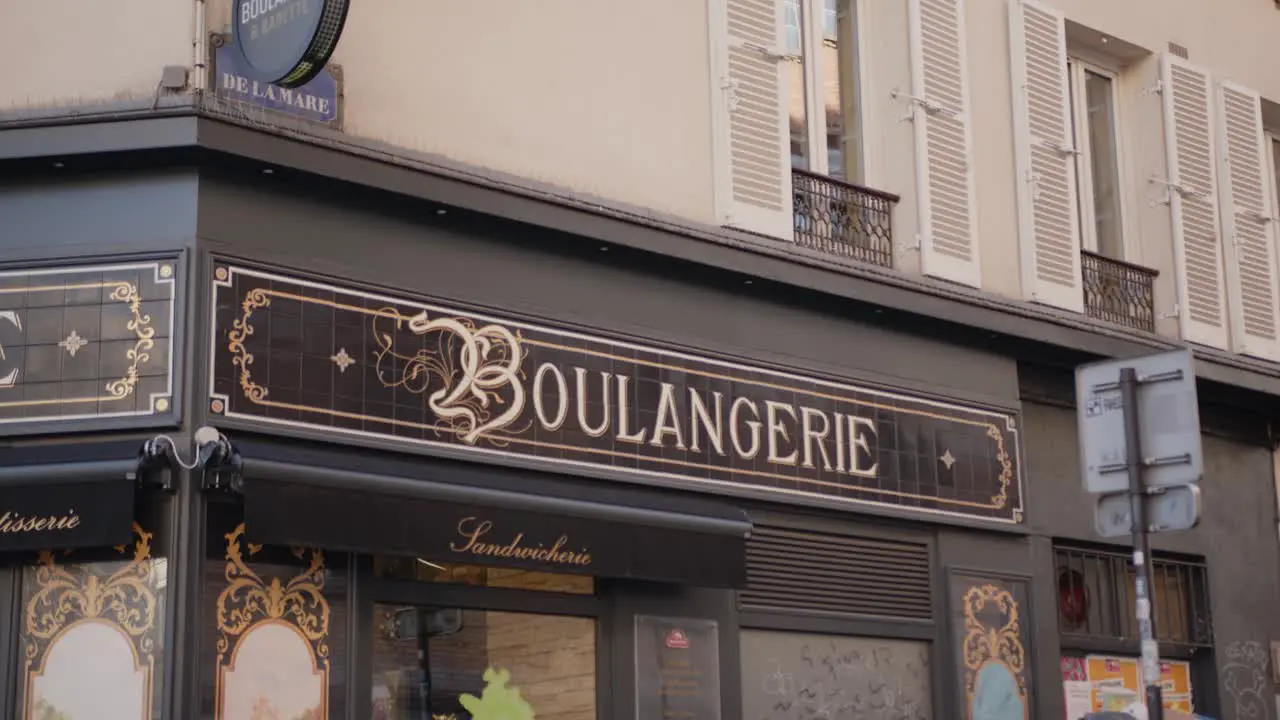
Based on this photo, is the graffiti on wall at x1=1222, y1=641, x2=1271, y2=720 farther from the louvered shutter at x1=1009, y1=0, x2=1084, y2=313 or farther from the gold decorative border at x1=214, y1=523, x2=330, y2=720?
the gold decorative border at x1=214, y1=523, x2=330, y2=720

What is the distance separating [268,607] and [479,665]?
5.13 feet

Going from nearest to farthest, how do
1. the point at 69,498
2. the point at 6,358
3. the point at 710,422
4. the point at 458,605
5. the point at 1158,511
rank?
the point at 1158,511 < the point at 69,498 < the point at 6,358 < the point at 458,605 < the point at 710,422

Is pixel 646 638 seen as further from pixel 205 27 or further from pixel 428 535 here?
pixel 205 27

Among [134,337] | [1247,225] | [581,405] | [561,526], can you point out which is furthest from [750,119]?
[1247,225]

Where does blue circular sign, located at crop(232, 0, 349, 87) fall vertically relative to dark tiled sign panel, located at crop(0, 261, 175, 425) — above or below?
above

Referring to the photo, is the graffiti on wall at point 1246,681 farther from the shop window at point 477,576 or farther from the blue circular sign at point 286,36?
the blue circular sign at point 286,36

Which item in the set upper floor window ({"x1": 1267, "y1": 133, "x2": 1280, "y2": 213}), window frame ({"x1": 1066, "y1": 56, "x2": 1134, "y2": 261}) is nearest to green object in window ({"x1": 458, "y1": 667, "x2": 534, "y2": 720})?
window frame ({"x1": 1066, "y1": 56, "x2": 1134, "y2": 261})

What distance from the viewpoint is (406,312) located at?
1077 cm

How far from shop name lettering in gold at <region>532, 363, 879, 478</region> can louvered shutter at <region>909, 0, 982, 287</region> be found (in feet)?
5.06

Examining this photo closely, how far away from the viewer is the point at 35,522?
378 inches

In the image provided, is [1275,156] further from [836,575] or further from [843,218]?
[836,575]

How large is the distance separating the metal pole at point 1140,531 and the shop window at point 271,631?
4340 mm

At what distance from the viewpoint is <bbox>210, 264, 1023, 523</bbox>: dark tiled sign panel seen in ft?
33.2

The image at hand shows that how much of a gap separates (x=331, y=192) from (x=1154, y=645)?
515 centimetres
